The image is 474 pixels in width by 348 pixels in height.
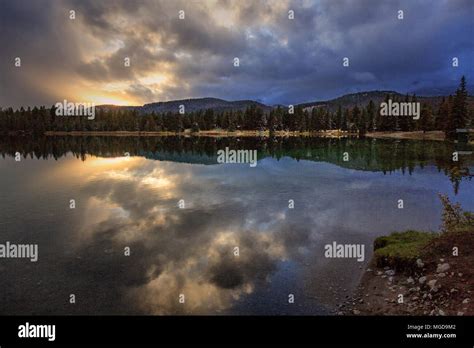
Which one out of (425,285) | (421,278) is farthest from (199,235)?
(425,285)

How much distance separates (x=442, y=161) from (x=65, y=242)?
50.2 meters

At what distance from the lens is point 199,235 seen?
63.7 ft

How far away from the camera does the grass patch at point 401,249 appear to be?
14.0m

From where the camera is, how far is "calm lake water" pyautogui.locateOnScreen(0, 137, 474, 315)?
12523mm

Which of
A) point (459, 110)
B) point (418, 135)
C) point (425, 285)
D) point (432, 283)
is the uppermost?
point (459, 110)

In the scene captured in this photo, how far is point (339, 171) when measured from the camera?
45281 millimetres

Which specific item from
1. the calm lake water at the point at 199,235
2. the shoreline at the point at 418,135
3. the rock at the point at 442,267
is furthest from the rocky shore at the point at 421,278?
the shoreline at the point at 418,135

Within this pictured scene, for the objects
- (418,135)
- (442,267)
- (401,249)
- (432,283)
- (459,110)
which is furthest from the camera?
(418,135)

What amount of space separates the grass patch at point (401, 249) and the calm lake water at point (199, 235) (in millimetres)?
853

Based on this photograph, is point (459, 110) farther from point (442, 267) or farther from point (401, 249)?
point (442, 267)

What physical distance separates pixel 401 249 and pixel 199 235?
32.0ft

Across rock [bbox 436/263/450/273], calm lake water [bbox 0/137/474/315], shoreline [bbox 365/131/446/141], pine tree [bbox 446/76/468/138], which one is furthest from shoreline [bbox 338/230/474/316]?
shoreline [bbox 365/131/446/141]
